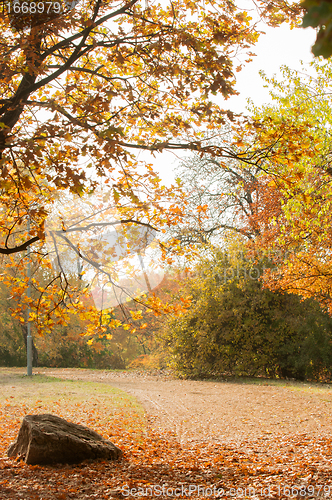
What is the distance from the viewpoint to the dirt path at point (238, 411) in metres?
6.49

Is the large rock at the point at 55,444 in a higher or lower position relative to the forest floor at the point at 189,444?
higher

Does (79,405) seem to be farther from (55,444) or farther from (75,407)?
(55,444)

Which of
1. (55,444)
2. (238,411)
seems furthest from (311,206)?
(55,444)

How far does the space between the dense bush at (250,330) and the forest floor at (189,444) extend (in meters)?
3.01

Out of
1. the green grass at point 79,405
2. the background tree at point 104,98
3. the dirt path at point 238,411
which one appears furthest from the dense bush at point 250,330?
the background tree at point 104,98

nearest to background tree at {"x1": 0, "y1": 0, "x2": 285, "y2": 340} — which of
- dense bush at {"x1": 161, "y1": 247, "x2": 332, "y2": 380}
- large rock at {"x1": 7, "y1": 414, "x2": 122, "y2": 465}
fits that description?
large rock at {"x1": 7, "y1": 414, "x2": 122, "y2": 465}

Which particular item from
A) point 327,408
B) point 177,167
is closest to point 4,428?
point 327,408

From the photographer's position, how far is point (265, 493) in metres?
3.42

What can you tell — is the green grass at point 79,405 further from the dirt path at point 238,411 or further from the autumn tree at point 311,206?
the autumn tree at point 311,206

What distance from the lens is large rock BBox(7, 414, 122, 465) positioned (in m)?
4.40

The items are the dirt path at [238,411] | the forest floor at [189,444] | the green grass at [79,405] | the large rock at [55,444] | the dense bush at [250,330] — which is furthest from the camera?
the dense bush at [250,330]

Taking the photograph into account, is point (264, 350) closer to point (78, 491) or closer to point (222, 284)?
point (222, 284)

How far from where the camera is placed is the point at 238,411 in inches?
334

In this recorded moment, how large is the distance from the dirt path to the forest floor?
0.02 meters
